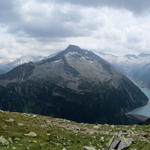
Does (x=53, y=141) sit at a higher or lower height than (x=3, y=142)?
lower

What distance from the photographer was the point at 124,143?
24.3 meters

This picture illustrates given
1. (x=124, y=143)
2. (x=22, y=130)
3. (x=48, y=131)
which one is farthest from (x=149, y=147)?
(x=22, y=130)

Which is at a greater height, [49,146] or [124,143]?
[124,143]

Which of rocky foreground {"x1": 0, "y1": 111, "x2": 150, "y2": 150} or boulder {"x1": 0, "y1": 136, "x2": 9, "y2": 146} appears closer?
boulder {"x1": 0, "y1": 136, "x2": 9, "y2": 146}

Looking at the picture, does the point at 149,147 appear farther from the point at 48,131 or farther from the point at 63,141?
the point at 48,131

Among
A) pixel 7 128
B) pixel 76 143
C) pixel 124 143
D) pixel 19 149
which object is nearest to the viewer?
pixel 19 149

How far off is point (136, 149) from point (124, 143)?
1897 mm

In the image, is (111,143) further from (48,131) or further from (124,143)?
(48,131)

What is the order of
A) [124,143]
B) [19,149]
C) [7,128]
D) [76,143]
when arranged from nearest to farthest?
[19,149], [124,143], [76,143], [7,128]

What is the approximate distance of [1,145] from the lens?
22781 millimetres

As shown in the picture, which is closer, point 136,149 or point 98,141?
point 136,149

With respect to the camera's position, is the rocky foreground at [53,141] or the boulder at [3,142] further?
the rocky foreground at [53,141]

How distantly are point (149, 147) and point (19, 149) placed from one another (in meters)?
15.6

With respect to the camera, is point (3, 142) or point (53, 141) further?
point (53, 141)
